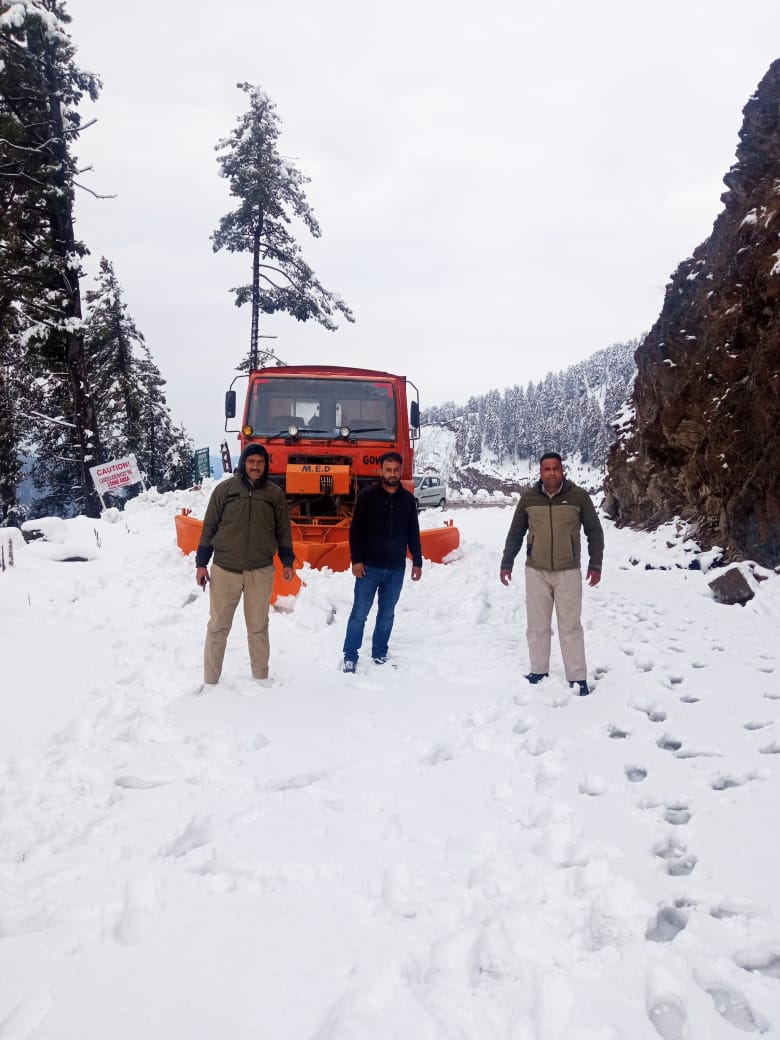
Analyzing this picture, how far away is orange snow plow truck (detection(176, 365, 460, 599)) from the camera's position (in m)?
8.70

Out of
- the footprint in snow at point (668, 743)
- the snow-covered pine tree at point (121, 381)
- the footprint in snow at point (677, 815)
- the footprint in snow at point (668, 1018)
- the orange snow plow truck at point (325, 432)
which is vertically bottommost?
the footprint in snow at point (668, 743)

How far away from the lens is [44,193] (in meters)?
14.7

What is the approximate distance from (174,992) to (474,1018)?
3.24ft

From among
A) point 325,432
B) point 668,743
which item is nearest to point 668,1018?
point 668,743

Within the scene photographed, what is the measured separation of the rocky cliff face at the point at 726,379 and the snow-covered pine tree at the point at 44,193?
1342 cm

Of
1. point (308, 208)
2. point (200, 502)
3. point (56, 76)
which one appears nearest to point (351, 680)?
point (200, 502)

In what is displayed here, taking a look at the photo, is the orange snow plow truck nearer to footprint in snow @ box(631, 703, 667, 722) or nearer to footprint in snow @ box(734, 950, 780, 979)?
footprint in snow @ box(631, 703, 667, 722)

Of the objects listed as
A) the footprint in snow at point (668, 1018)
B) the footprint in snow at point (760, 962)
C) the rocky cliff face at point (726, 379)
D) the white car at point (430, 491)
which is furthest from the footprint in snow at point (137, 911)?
the white car at point (430, 491)

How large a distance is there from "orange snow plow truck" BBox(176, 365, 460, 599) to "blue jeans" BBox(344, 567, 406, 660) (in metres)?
2.68

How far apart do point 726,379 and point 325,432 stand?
271 inches

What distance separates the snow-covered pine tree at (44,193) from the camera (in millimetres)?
14391

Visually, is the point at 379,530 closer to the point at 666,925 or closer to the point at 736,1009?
the point at 666,925

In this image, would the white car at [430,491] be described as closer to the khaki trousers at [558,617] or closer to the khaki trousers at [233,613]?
the khaki trousers at [558,617]

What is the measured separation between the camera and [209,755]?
12.9ft
